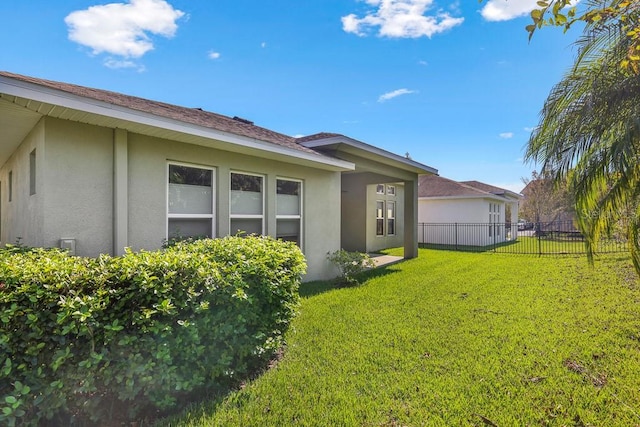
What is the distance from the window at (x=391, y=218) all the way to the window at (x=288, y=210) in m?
10.5

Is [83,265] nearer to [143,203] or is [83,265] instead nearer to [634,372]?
[143,203]

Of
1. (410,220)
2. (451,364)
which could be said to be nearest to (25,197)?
(451,364)

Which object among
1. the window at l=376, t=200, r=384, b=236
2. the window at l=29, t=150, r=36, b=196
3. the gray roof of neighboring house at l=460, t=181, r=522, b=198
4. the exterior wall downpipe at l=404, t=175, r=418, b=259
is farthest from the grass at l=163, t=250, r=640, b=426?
the gray roof of neighboring house at l=460, t=181, r=522, b=198

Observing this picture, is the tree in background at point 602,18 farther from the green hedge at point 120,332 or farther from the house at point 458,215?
the house at point 458,215

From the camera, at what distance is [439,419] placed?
311 centimetres

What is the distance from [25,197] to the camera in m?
6.45

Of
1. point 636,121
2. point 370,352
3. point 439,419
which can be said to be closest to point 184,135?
point 370,352

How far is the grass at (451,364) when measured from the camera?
3189 mm

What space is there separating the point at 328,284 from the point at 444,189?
17.0 metres

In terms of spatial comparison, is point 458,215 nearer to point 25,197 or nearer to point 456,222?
point 456,222

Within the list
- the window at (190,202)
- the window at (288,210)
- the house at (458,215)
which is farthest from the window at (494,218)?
the window at (190,202)

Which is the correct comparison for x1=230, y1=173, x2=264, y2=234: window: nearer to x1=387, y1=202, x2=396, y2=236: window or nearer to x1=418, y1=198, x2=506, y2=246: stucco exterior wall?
x1=387, y1=202, x2=396, y2=236: window

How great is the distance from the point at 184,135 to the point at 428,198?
64.7 feet

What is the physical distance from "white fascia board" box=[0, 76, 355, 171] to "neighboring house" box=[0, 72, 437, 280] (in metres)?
0.01
